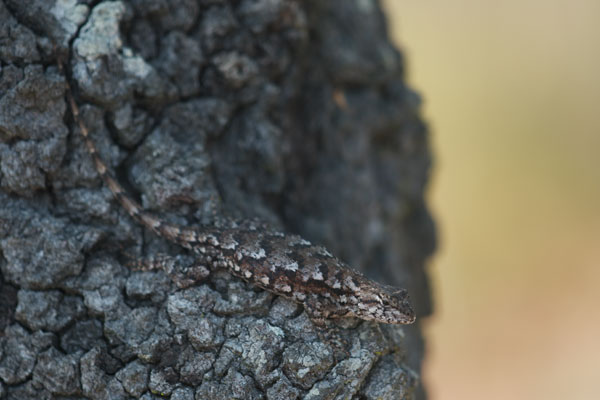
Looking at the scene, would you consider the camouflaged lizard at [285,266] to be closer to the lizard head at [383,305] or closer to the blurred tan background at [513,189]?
the lizard head at [383,305]

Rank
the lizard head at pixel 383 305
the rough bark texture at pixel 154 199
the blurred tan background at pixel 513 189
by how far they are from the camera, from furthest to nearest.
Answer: the blurred tan background at pixel 513 189
the lizard head at pixel 383 305
the rough bark texture at pixel 154 199

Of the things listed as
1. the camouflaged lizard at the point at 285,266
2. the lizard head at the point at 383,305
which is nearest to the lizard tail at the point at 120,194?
the camouflaged lizard at the point at 285,266

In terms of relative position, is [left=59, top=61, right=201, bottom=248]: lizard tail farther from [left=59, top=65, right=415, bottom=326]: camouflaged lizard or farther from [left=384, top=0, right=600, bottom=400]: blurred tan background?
[left=384, top=0, right=600, bottom=400]: blurred tan background

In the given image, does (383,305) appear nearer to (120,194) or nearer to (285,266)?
(285,266)

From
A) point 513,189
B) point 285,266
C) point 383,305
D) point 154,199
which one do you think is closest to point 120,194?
point 154,199

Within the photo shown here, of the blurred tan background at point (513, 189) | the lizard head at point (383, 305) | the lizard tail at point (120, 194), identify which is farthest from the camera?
the blurred tan background at point (513, 189)

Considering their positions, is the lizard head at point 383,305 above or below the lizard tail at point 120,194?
above

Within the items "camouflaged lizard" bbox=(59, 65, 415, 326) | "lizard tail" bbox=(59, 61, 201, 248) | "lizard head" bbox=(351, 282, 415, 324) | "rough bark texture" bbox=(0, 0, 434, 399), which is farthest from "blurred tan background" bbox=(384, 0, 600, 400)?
"lizard tail" bbox=(59, 61, 201, 248)

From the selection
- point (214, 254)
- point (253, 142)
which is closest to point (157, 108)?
point (253, 142)
